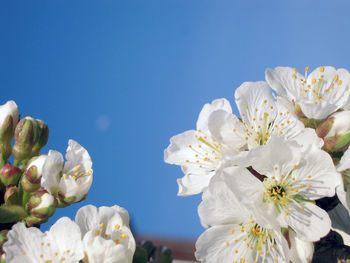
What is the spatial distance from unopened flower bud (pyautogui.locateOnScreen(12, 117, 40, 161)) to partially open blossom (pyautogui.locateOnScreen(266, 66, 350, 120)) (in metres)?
0.60

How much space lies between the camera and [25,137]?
1.03 m

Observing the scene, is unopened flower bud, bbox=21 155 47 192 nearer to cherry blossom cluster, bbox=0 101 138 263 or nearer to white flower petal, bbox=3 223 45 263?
cherry blossom cluster, bbox=0 101 138 263

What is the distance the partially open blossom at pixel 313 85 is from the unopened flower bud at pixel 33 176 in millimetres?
586

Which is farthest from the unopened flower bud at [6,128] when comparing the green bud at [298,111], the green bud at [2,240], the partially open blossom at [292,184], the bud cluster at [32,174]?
the green bud at [298,111]

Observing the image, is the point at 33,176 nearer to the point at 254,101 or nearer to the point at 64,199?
the point at 64,199

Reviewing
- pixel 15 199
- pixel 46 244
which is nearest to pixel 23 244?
pixel 46 244

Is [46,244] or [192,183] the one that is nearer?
[46,244]

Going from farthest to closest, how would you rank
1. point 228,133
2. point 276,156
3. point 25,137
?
point 25,137 < point 228,133 < point 276,156

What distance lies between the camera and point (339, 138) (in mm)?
855

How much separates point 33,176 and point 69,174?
9 cm

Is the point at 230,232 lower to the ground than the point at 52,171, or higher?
lower

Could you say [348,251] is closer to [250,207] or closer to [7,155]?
[250,207]

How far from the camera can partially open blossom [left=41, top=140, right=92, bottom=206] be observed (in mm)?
961

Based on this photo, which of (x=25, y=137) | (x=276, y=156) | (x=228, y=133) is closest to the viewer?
(x=276, y=156)
